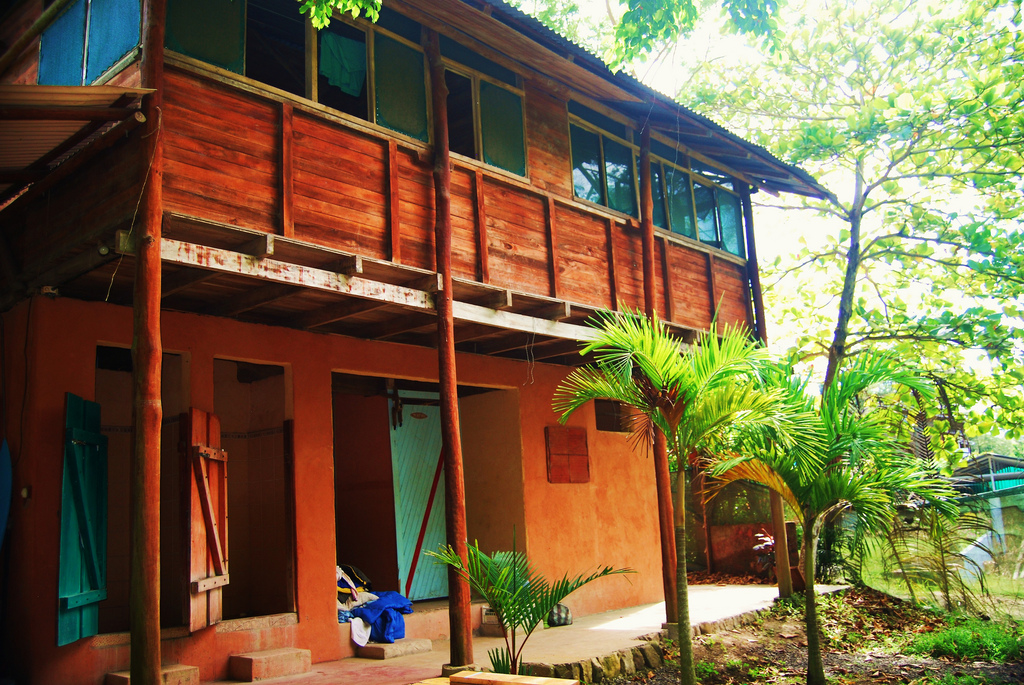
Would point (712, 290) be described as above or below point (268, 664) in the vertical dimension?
above

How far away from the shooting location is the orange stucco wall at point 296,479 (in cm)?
624

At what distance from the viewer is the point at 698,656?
8.25 meters

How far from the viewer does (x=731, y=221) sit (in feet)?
40.8

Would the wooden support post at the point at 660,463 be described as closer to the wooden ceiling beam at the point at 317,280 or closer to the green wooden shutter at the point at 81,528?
the wooden ceiling beam at the point at 317,280

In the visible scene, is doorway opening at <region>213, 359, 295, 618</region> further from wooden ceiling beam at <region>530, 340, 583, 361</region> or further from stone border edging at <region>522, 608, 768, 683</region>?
stone border edging at <region>522, 608, 768, 683</region>

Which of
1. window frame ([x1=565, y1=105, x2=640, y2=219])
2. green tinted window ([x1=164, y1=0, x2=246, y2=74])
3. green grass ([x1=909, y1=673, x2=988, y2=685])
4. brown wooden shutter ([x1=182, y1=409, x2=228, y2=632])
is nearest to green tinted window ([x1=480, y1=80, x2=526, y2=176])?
window frame ([x1=565, y1=105, x2=640, y2=219])

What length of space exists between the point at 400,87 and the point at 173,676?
5.36 meters

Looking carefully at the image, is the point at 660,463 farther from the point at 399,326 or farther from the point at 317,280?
the point at 317,280

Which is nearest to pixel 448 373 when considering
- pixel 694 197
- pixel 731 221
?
pixel 694 197

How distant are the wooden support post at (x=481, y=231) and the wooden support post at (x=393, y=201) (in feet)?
3.28

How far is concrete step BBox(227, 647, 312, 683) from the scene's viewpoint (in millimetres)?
6668

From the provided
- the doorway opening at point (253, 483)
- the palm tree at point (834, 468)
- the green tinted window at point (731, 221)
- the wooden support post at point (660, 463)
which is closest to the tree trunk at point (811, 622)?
the palm tree at point (834, 468)

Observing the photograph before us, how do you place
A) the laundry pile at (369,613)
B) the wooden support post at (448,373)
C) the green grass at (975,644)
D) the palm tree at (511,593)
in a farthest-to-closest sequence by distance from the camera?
the green grass at (975,644) < the laundry pile at (369,613) < the wooden support post at (448,373) < the palm tree at (511,593)

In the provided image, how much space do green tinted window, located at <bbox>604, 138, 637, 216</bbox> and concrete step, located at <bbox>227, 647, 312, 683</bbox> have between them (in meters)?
6.11
